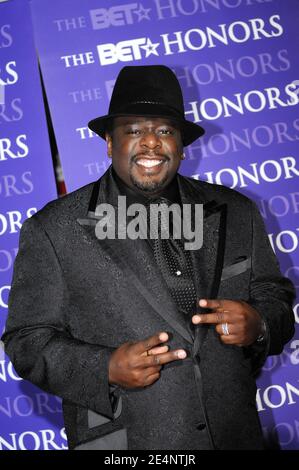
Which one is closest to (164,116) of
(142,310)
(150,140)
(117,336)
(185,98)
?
(150,140)

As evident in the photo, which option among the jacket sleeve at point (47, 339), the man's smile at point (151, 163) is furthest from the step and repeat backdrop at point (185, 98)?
the jacket sleeve at point (47, 339)

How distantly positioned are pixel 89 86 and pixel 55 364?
5.76 feet

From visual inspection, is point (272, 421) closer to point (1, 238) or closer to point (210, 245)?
point (210, 245)

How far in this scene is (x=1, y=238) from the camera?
304 cm

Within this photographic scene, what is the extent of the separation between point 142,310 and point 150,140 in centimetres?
65

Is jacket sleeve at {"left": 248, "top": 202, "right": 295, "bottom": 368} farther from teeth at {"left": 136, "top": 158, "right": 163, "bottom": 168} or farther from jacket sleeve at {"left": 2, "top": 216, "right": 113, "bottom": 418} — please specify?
jacket sleeve at {"left": 2, "top": 216, "right": 113, "bottom": 418}

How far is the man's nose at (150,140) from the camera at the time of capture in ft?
6.66

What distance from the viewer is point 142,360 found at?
1.66m

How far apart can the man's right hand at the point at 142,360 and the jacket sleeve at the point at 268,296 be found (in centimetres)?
47

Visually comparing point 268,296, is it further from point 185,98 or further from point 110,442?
point 185,98

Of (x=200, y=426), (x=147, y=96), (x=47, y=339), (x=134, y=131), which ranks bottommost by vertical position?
(x=200, y=426)

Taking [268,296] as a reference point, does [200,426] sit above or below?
Result: below

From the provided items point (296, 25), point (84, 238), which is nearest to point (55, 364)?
point (84, 238)

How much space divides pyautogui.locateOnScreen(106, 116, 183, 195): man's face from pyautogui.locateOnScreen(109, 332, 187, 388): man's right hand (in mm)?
675
